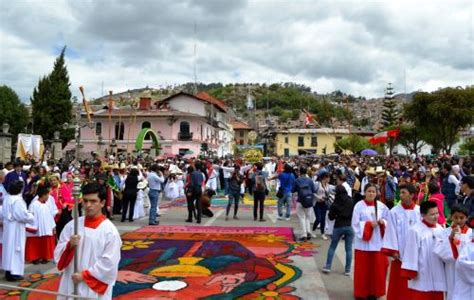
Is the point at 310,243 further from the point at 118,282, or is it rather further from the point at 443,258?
the point at 443,258

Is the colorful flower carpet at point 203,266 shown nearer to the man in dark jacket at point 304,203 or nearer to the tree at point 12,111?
the man in dark jacket at point 304,203

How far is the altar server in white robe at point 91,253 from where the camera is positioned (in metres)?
4.31

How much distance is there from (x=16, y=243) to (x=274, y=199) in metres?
15.4

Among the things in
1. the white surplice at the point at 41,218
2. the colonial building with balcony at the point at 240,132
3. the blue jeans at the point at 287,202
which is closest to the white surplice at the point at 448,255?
the white surplice at the point at 41,218

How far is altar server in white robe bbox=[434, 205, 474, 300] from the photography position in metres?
5.02

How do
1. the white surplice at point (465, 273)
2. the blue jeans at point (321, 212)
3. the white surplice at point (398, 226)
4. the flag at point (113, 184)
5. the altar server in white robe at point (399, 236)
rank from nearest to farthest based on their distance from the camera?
the white surplice at point (465, 273) → the altar server in white robe at point (399, 236) → the white surplice at point (398, 226) → the blue jeans at point (321, 212) → the flag at point (113, 184)

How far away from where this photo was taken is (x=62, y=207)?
32.9ft

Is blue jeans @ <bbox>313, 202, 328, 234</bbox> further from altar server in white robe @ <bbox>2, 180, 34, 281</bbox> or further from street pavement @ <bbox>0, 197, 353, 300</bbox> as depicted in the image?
altar server in white robe @ <bbox>2, 180, 34, 281</bbox>

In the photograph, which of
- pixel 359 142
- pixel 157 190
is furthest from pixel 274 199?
pixel 359 142

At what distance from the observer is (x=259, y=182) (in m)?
14.7

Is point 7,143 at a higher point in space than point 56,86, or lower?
lower

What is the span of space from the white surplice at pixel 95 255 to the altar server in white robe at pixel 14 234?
396 cm

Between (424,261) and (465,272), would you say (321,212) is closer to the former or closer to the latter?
(424,261)

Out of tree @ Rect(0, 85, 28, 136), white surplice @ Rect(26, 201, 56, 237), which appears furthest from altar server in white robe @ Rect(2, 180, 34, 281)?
tree @ Rect(0, 85, 28, 136)
